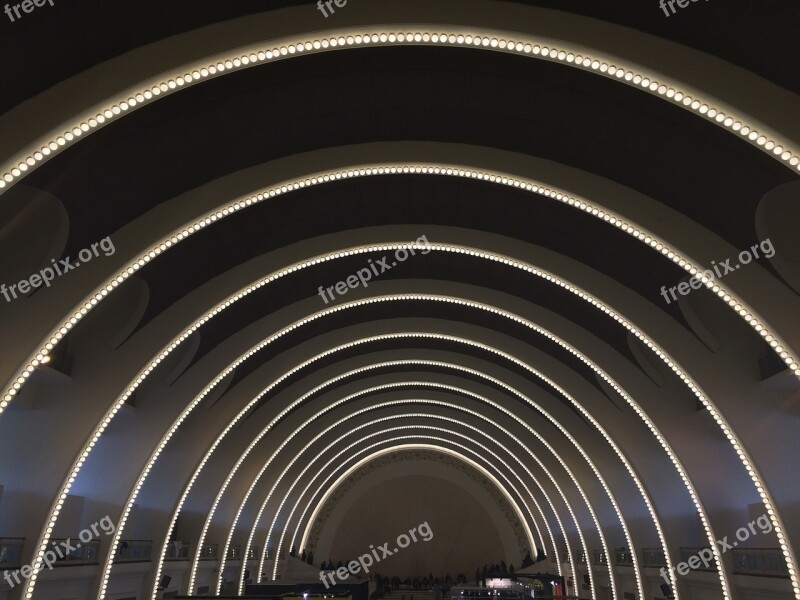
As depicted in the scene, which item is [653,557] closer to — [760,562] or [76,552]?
[760,562]

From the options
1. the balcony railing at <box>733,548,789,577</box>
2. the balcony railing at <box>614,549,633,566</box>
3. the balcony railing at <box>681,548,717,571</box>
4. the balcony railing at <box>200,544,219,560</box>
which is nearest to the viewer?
the balcony railing at <box>733,548,789,577</box>

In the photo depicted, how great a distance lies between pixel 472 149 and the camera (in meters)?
14.1

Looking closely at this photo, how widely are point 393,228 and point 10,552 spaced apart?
1160 cm

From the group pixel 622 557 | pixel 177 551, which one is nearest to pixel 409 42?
pixel 177 551

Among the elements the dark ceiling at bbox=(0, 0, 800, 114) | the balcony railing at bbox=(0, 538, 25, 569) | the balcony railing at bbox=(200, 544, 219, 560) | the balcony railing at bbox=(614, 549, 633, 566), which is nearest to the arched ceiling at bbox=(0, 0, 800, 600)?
the dark ceiling at bbox=(0, 0, 800, 114)

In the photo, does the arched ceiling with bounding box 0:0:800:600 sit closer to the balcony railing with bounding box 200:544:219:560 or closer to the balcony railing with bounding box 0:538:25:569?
the balcony railing with bounding box 0:538:25:569

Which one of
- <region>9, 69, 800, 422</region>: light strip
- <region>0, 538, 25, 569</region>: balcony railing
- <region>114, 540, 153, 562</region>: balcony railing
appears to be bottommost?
<region>0, 538, 25, 569</region>: balcony railing

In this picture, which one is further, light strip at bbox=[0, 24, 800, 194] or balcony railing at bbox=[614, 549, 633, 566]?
balcony railing at bbox=[614, 549, 633, 566]

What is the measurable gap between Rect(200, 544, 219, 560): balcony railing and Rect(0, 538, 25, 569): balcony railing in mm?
12852

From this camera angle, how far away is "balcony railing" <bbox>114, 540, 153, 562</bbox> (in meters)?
19.9

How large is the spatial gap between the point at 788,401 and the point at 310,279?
13.2m

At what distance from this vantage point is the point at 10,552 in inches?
567

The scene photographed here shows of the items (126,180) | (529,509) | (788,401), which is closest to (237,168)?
(126,180)

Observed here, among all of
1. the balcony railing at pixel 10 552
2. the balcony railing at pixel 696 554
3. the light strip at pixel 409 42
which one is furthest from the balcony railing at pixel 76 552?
the balcony railing at pixel 696 554
